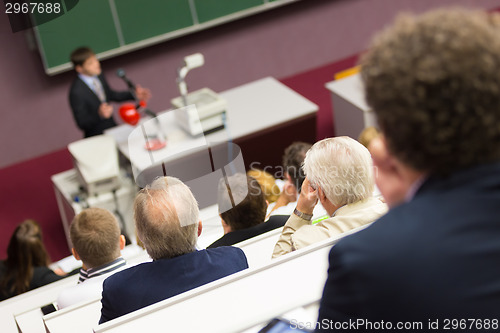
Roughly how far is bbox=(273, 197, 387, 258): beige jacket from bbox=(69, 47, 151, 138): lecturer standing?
3.00m

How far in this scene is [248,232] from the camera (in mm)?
2568

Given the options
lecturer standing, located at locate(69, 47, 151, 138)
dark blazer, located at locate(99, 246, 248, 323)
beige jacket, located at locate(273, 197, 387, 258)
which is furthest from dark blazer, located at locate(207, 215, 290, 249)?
lecturer standing, located at locate(69, 47, 151, 138)

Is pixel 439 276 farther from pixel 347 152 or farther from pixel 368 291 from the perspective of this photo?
pixel 347 152

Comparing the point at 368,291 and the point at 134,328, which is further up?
the point at 368,291

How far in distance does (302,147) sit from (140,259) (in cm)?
98

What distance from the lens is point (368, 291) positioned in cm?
78

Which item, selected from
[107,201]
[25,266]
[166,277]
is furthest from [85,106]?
[166,277]

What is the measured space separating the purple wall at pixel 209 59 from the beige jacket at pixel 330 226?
3.84 metres

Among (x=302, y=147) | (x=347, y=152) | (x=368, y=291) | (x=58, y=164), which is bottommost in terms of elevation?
(x=58, y=164)

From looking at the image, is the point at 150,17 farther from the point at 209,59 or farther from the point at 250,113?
the point at 250,113

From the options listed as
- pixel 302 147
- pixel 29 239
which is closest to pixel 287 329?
pixel 302 147

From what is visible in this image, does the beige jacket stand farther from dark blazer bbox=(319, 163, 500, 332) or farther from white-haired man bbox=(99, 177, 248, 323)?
dark blazer bbox=(319, 163, 500, 332)

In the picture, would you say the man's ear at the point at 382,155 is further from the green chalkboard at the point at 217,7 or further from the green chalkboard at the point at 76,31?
the green chalkboard at the point at 217,7

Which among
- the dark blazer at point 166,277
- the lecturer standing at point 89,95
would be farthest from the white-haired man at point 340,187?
the lecturer standing at point 89,95
